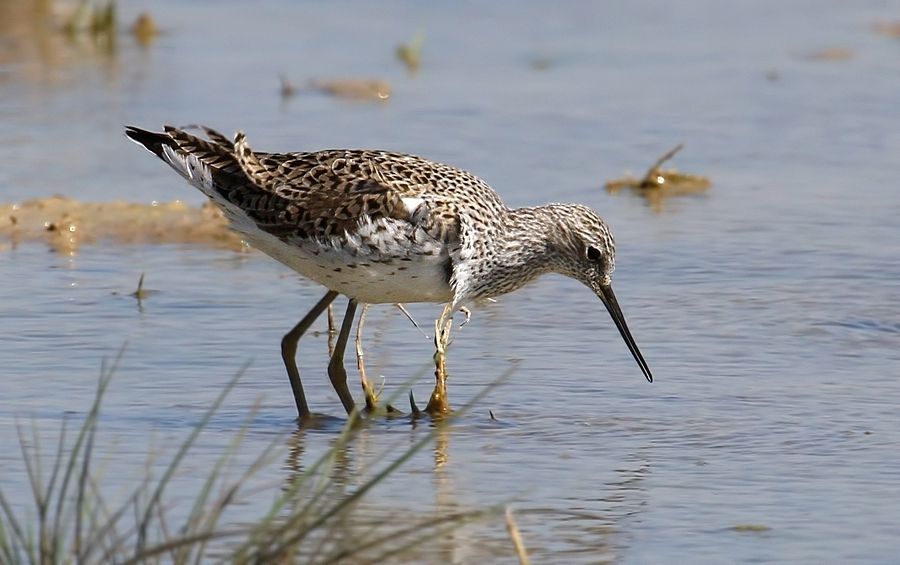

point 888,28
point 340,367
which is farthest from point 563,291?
point 888,28

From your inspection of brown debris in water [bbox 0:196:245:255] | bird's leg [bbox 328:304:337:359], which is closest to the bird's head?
bird's leg [bbox 328:304:337:359]

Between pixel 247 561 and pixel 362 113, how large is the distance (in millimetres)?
8725

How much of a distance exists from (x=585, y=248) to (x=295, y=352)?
1.34 meters

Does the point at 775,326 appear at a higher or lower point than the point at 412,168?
lower

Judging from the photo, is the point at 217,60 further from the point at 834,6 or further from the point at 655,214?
the point at 834,6

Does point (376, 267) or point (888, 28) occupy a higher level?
point (888, 28)

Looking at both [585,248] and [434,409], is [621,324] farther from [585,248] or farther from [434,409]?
[434,409]

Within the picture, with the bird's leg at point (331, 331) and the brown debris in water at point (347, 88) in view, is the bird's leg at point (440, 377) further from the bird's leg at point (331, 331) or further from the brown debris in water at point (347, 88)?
the brown debris in water at point (347, 88)

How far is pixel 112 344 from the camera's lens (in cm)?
805

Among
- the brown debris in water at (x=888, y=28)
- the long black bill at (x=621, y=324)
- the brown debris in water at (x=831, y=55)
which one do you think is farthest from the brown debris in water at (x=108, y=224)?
the brown debris in water at (x=888, y=28)

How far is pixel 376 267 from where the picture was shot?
7.17 m

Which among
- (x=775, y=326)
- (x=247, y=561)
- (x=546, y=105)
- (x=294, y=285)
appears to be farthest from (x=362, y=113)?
(x=247, y=561)

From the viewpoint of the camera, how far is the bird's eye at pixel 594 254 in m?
7.79

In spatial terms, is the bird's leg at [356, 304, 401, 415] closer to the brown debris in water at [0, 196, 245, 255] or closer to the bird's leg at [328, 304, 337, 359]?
the bird's leg at [328, 304, 337, 359]
